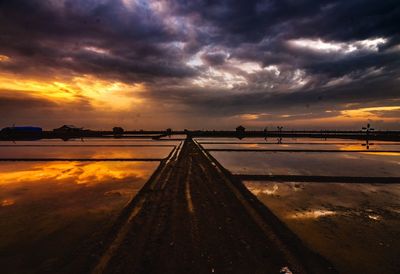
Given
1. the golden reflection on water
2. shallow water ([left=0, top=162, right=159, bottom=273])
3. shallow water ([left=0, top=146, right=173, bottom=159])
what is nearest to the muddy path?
shallow water ([left=0, top=162, right=159, bottom=273])

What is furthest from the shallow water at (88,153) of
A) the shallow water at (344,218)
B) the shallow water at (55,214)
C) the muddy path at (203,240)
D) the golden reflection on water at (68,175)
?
the muddy path at (203,240)

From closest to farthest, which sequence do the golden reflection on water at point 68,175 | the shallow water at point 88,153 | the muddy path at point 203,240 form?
the muddy path at point 203,240, the golden reflection on water at point 68,175, the shallow water at point 88,153

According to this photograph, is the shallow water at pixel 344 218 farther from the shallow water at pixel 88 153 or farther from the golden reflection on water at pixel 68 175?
the shallow water at pixel 88 153

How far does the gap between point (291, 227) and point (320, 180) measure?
7039 mm

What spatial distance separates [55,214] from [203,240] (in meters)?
4.60

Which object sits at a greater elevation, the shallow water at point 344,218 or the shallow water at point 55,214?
the shallow water at point 55,214

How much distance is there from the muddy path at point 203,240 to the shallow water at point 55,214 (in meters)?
0.67

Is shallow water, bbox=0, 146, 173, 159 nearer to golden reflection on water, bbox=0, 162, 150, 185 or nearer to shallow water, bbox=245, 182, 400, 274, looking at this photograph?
golden reflection on water, bbox=0, 162, 150, 185

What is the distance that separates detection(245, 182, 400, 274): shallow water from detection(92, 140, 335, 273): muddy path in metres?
0.46

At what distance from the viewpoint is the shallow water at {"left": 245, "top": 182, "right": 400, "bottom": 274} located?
5.07m

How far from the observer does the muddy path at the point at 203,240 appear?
460 cm

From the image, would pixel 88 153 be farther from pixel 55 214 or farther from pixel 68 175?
pixel 55 214

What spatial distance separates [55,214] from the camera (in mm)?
7539

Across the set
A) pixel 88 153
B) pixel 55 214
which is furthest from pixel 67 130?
pixel 55 214
